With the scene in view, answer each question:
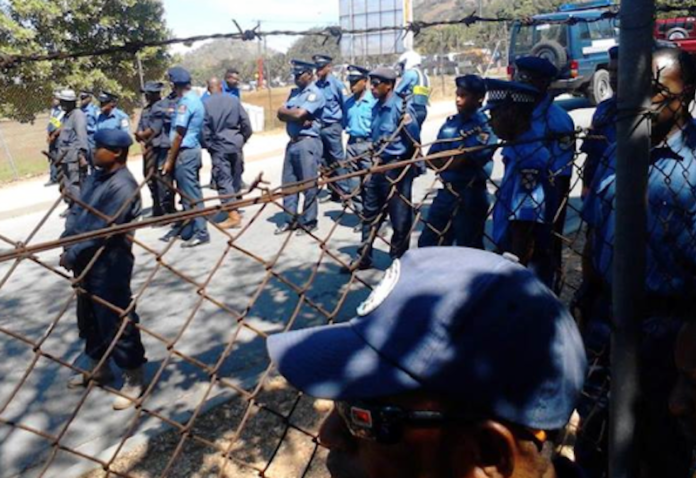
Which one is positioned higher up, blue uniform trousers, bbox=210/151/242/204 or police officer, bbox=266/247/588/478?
police officer, bbox=266/247/588/478

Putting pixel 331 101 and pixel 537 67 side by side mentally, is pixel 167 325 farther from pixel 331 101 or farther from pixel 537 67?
pixel 331 101

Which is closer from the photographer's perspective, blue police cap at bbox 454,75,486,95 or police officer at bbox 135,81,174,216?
blue police cap at bbox 454,75,486,95

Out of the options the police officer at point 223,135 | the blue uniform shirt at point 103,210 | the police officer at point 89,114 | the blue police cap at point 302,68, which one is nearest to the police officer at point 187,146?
the police officer at point 223,135

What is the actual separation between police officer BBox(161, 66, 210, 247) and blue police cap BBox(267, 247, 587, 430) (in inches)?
244

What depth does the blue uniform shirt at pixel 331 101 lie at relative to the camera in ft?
27.8

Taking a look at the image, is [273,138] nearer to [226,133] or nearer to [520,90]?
[226,133]

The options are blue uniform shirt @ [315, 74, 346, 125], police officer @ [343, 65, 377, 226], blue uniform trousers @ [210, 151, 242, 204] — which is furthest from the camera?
blue uniform shirt @ [315, 74, 346, 125]

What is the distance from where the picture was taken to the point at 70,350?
471 centimetres

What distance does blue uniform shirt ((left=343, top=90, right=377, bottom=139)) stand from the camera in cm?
787

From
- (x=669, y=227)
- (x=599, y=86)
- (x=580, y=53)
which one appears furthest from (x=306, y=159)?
(x=580, y=53)

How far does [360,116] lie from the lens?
25.9 feet

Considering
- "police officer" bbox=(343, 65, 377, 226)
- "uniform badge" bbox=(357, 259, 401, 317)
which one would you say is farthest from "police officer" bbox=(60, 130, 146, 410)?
"police officer" bbox=(343, 65, 377, 226)

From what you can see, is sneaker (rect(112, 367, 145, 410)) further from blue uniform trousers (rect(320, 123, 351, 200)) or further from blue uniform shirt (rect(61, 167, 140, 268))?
blue uniform trousers (rect(320, 123, 351, 200))

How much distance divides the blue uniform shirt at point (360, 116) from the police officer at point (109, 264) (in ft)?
13.7
